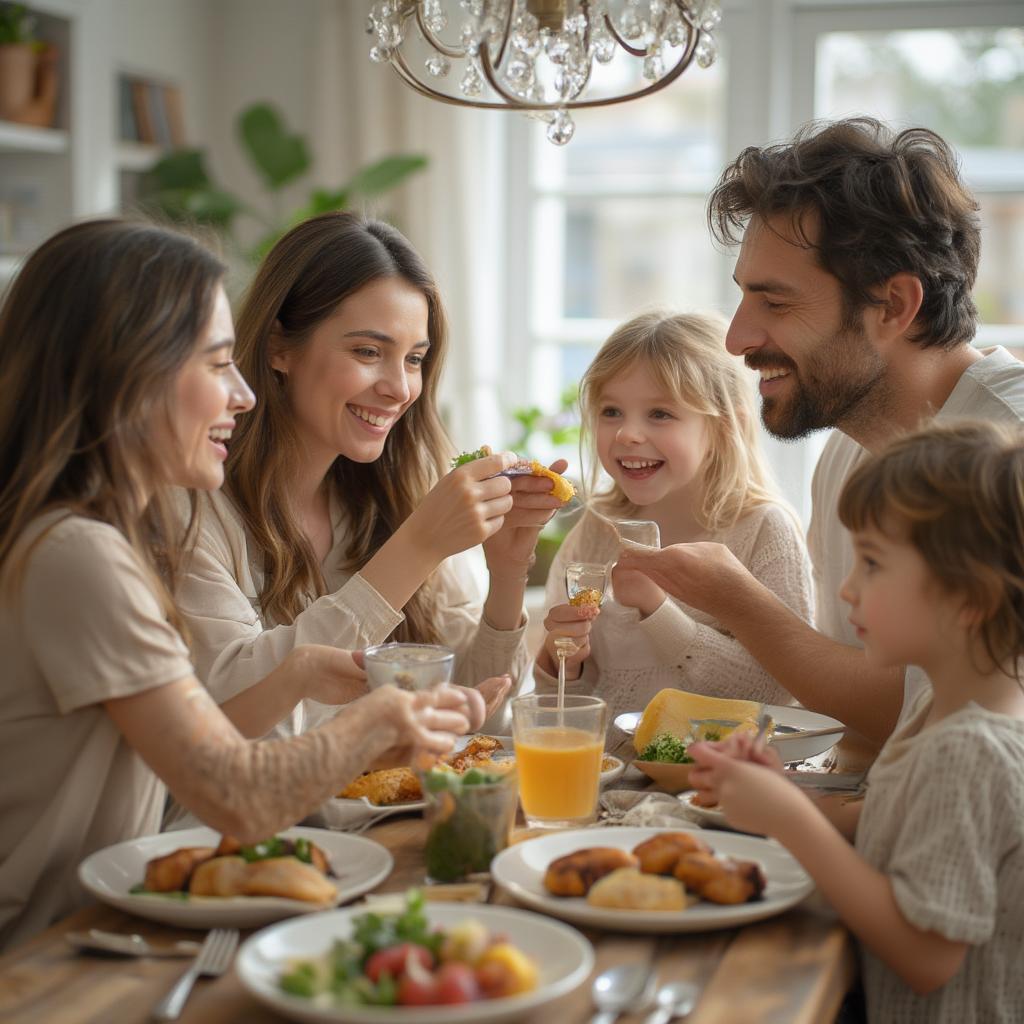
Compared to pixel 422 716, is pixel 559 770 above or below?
below

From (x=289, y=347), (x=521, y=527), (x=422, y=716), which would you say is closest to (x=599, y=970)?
(x=422, y=716)

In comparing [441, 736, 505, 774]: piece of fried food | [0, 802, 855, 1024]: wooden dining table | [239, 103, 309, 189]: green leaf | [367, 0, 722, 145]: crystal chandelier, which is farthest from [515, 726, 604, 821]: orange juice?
[239, 103, 309, 189]: green leaf

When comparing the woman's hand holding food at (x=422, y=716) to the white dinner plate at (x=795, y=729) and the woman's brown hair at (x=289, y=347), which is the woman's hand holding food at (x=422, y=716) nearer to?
the white dinner plate at (x=795, y=729)

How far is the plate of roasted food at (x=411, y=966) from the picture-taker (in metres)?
1.08

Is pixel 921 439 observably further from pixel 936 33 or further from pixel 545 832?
pixel 936 33

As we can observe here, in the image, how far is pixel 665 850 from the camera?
1399 mm

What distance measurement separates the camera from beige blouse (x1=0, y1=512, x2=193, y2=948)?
141 centimetres

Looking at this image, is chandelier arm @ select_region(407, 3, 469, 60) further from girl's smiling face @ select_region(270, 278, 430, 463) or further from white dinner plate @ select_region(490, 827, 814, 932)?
white dinner plate @ select_region(490, 827, 814, 932)

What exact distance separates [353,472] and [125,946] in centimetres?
148

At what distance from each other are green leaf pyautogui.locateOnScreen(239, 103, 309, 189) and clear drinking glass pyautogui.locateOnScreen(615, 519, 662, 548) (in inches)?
136

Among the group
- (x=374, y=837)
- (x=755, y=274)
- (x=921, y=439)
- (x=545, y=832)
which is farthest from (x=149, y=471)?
(x=755, y=274)

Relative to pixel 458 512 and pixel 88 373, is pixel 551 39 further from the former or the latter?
pixel 88 373

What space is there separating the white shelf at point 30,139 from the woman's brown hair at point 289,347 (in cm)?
256

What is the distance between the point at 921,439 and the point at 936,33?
4186 mm
